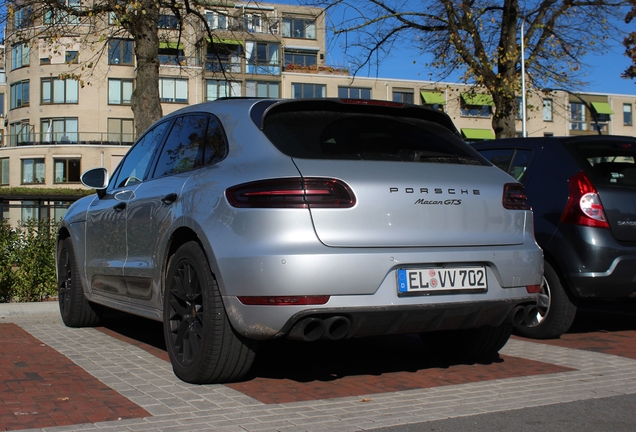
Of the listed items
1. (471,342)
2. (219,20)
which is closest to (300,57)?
(219,20)

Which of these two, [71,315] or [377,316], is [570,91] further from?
[377,316]

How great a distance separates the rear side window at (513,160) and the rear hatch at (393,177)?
6.98 ft

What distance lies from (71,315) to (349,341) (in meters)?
2.66

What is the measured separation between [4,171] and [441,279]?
67.4 meters

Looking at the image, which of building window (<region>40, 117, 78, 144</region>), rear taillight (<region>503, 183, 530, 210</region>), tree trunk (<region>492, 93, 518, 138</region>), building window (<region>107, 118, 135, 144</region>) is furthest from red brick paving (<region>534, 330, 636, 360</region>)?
building window (<region>40, 117, 78, 144</region>)

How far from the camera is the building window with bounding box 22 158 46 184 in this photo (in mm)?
65375

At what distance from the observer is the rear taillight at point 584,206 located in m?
6.55

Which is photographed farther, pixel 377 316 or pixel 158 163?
pixel 158 163

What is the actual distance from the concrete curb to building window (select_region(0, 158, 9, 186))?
61760mm

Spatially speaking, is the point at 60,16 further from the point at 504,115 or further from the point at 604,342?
the point at 604,342

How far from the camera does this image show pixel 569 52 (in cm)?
2212

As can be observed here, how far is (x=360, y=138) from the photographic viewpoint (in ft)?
16.4

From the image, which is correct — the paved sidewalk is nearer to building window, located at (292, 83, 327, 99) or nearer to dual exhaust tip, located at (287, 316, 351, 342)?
dual exhaust tip, located at (287, 316, 351, 342)

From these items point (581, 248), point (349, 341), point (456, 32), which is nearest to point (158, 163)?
point (349, 341)
